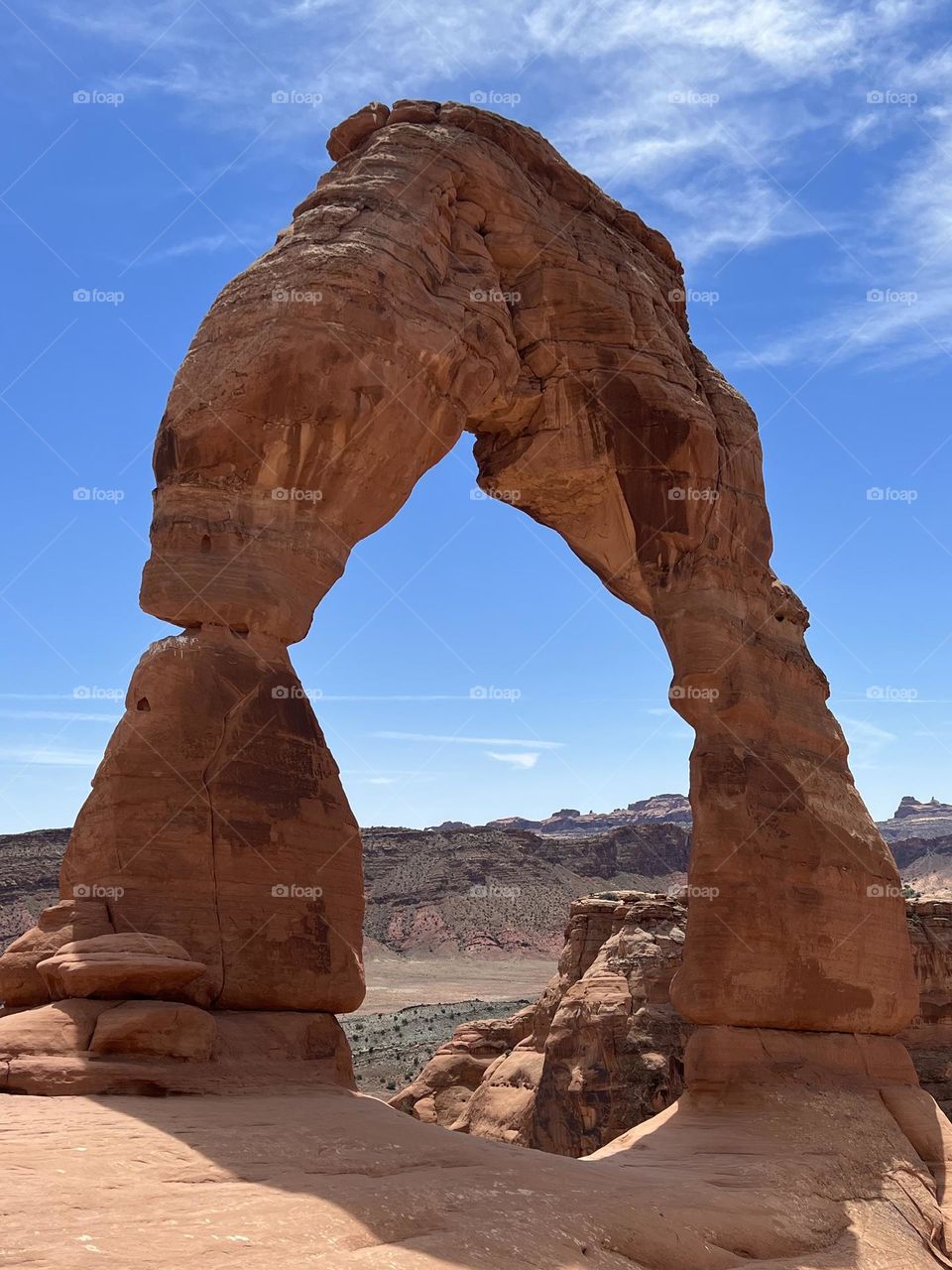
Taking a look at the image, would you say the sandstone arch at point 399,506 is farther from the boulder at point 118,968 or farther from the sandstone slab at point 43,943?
the boulder at point 118,968

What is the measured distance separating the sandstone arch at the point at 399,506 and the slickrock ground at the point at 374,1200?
1.68 metres

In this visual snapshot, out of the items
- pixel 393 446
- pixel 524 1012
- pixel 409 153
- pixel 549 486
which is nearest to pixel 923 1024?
pixel 524 1012

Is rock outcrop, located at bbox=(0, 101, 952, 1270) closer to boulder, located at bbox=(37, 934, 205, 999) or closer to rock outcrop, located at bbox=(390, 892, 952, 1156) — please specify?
boulder, located at bbox=(37, 934, 205, 999)

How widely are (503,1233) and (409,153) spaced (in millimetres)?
9922

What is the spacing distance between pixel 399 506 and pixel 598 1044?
924 centimetres

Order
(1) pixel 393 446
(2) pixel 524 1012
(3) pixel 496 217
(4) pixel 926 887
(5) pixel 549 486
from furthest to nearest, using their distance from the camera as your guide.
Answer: (4) pixel 926 887, (2) pixel 524 1012, (5) pixel 549 486, (3) pixel 496 217, (1) pixel 393 446

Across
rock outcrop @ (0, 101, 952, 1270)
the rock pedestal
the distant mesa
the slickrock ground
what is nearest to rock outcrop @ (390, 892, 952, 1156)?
rock outcrop @ (0, 101, 952, 1270)

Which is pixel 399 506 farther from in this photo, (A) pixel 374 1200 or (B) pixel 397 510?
(A) pixel 374 1200

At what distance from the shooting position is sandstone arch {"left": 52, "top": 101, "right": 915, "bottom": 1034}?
911 cm

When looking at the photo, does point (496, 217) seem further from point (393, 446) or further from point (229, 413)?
point (229, 413)

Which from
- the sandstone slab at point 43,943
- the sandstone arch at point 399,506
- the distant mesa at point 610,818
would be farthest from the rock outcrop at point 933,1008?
the distant mesa at point 610,818

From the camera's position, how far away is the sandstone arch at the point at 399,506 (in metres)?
9.11

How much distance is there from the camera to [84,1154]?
5.96 meters

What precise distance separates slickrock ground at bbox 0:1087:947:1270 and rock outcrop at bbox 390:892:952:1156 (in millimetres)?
6563
